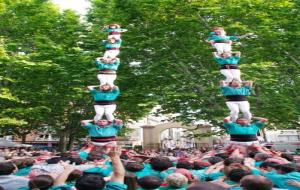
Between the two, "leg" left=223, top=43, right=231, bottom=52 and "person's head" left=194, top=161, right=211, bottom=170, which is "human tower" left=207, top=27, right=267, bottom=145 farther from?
"person's head" left=194, top=161, right=211, bottom=170

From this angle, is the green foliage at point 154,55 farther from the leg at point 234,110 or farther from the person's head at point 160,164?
the person's head at point 160,164

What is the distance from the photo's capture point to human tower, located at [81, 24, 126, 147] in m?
11.0

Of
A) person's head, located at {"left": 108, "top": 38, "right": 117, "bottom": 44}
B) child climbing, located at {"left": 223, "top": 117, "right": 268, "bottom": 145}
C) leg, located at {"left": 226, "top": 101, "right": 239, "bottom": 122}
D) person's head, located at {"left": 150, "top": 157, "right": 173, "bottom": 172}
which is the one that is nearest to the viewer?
person's head, located at {"left": 150, "top": 157, "right": 173, "bottom": 172}

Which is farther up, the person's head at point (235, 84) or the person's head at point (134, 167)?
the person's head at point (235, 84)

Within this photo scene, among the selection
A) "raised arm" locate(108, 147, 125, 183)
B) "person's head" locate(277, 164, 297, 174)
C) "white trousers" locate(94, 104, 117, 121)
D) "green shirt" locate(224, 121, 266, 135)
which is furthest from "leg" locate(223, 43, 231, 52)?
"raised arm" locate(108, 147, 125, 183)

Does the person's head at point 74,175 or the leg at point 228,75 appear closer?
the person's head at point 74,175

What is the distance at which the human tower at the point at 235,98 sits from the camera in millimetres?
10422

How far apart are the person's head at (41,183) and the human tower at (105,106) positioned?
600 centimetres

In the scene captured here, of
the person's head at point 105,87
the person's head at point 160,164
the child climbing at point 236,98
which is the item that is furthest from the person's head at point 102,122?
the person's head at point 160,164

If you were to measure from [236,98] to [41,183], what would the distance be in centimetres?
761

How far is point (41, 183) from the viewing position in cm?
439

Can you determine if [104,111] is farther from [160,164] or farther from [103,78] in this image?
[160,164]

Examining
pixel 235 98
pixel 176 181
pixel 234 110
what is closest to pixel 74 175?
pixel 176 181

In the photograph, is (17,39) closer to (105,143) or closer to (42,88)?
(42,88)
